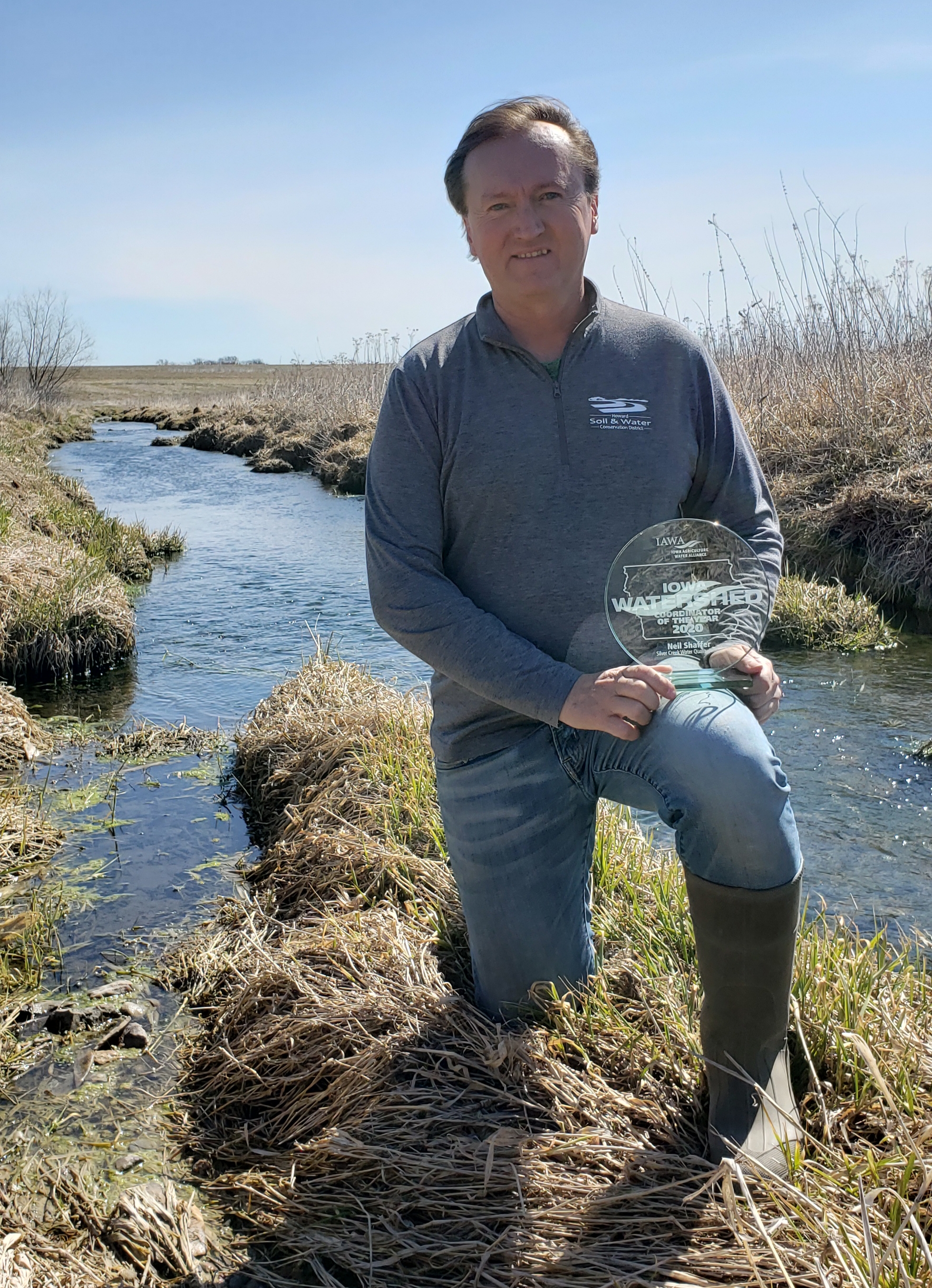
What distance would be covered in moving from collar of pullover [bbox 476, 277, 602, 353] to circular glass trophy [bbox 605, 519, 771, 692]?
545mm

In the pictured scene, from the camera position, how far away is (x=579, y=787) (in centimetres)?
243

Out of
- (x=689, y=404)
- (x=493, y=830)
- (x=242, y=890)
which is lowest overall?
(x=242, y=890)

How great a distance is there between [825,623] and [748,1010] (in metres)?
6.08

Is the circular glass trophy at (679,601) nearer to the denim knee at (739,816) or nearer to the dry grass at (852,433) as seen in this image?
the denim knee at (739,816)

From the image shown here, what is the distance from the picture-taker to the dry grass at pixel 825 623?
746 centimetres

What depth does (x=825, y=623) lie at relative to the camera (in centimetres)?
761

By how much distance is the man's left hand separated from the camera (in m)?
2.18

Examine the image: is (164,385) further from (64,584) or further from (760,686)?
(760,686)

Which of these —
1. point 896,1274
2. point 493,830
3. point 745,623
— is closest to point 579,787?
point 493,830

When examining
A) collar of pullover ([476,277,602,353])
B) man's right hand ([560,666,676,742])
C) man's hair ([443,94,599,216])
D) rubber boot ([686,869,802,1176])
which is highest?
man's hair ([443,94,599,216])

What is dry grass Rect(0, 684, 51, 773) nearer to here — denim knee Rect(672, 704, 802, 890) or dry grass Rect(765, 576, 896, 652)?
denim knee Rect(672, 704, 802, 890)

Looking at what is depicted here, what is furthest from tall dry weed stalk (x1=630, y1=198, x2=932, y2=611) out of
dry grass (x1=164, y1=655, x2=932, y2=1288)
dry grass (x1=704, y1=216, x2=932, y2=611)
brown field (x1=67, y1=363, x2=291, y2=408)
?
brown field (x1=67, y1=363, x2=291, y2=408)

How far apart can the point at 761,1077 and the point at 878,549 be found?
757cm

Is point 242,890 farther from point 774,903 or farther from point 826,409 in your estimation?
point 826,409
